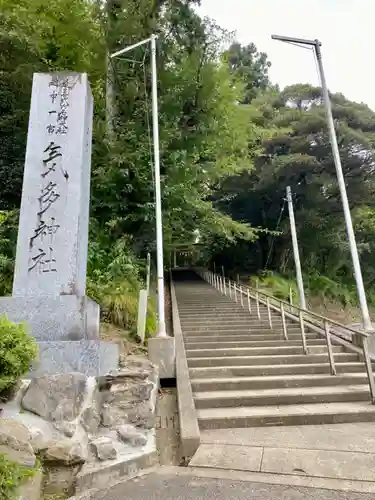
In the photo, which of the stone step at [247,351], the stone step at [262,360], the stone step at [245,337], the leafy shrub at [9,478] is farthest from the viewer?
the stone step at [245,337]

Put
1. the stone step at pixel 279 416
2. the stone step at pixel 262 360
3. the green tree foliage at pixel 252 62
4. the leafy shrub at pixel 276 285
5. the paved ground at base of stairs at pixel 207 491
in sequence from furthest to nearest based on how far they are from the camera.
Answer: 1. the green tree foliage at pixel 252 62
2. the leafy shrub at pixel 276 285
3. the stone step at pixel 262 360
4. the stone step at pixel 279 416
5. the paved ground at base of stairs at pixel 207 491

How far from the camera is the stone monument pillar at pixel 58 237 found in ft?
12.4

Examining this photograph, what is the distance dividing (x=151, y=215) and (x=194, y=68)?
502 centimetres

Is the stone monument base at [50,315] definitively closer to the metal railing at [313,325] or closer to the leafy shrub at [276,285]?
the metal railing at [313,325]

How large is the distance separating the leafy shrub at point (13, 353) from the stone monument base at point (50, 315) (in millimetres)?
698

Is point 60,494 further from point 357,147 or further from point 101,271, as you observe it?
point 357,147

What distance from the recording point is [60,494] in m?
2.64

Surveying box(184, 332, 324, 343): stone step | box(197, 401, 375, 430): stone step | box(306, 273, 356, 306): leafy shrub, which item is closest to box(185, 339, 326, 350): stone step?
box(184, 332, 324, 343): stone step

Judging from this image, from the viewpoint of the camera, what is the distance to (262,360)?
5.97 meters

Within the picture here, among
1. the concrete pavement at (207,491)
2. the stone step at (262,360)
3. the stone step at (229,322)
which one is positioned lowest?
the concrete pavement at (207,491)

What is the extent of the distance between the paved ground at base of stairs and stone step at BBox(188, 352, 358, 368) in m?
3.11

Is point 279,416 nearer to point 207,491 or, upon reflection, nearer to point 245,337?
point 207,491

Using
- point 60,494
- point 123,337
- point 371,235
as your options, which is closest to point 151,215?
point 123,337

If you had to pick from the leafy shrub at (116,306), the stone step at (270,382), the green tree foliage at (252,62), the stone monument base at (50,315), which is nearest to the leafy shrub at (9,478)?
the stone monument base at (50,315)
